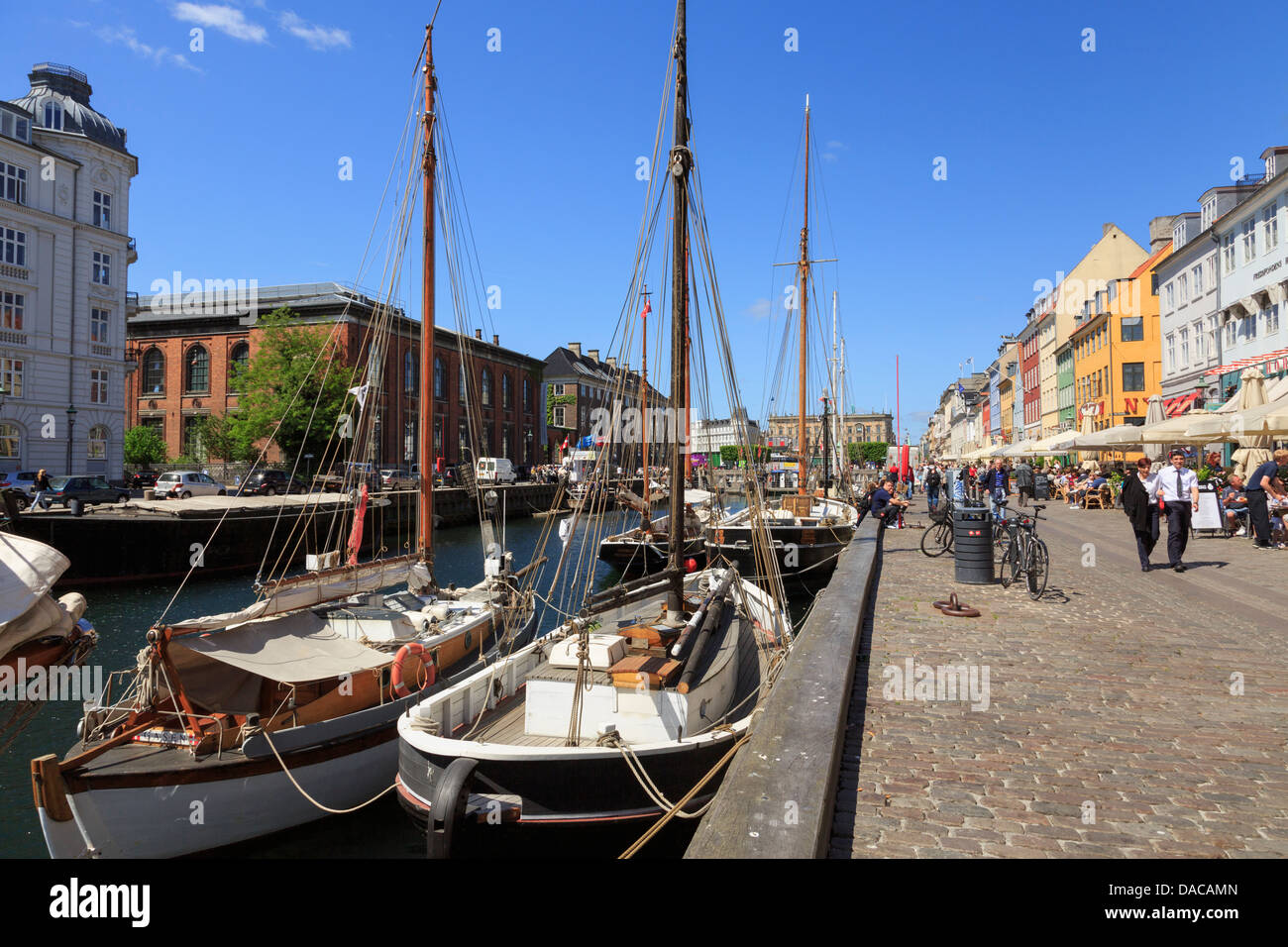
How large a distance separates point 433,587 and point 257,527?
18.9 meters

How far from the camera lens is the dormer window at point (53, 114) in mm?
40269

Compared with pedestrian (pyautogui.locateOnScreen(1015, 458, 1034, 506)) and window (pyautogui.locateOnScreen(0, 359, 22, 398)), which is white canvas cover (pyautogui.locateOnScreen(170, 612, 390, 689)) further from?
window (pyautogui.locateOnScreen(0, 359, 22, 398))

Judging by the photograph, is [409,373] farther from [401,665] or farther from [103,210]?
[401,665]

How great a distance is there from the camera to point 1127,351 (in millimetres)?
46125

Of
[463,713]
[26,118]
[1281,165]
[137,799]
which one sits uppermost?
[26,118]

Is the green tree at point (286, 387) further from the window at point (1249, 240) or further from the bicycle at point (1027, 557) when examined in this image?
the window at point (1249, 240)

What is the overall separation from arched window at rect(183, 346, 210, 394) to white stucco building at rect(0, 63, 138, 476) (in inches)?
573

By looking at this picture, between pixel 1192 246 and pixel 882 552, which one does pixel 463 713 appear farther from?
pixel 1192 246

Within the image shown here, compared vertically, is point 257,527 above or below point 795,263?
below

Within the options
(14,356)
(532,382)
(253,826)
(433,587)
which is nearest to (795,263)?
(433,587)

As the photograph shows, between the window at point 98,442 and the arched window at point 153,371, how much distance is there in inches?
701

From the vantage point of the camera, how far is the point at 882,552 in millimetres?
18766

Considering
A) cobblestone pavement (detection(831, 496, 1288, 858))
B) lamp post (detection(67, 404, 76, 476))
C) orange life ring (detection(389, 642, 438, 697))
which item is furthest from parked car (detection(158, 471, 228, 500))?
cobblestone pavement (detection(831, 496, 1288, 858))

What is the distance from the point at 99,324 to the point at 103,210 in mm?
6319
